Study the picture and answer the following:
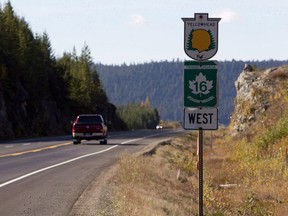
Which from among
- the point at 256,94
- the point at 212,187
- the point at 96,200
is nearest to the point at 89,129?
the point at 256,94

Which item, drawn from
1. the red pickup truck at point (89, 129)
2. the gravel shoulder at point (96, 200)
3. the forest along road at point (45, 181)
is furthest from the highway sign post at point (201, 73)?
the red pickup truck at point (89, 129)

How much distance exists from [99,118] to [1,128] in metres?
19.2

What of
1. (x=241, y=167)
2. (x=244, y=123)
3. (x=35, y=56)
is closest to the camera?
(x=241, y=167)

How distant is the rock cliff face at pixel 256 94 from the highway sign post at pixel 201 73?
2795cm

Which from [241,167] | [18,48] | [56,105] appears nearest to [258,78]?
[241,167]

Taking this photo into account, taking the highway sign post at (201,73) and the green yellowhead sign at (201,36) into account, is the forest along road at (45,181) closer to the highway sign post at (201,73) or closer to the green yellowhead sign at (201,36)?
the highway sign post at (201,73)

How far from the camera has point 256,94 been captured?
39938 mm

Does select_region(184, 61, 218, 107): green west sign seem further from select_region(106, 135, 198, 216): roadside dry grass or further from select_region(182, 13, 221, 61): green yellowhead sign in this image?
select_region(106, 135, 198, 216): roadside dry grass

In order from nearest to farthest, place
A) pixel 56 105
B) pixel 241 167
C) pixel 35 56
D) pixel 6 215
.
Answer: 1. pixel 6 215
2. pixel 241 167
3. pixel 35 56
4. pixel 56 105

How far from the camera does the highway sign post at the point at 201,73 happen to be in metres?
10.5

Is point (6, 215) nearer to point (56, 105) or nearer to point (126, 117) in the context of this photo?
point (56, 105)

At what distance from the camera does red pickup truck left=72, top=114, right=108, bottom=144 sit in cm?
4278

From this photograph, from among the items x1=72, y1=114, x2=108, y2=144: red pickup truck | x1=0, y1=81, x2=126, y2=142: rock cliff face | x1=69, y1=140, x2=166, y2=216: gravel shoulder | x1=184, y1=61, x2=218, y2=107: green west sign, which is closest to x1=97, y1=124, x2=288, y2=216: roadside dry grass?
x1=69, y1=140, x2=166, y2=216: gravel shoulder

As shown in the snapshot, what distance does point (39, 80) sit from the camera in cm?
7950
